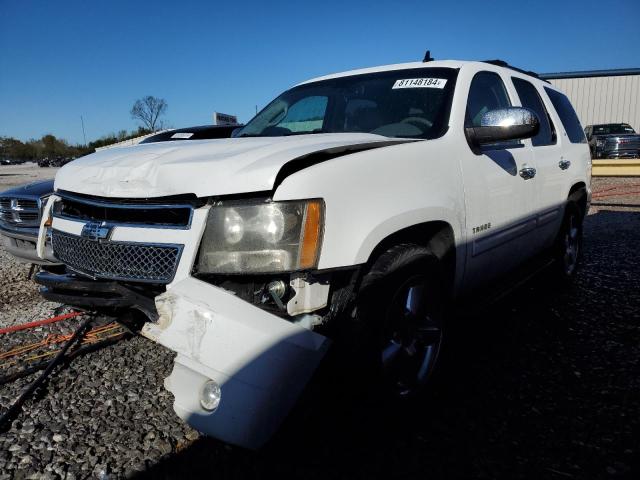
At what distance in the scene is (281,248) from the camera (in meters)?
1.63

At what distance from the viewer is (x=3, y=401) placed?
2525 millimetres

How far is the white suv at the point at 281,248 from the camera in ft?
5.07

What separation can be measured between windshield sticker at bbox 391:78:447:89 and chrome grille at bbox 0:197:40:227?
3641 millimetres

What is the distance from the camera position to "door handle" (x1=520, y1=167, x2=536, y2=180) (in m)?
3.03

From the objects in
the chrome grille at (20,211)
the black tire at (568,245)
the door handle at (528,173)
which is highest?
the door handle at (528,173)

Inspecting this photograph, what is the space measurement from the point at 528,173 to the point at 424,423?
1.86m

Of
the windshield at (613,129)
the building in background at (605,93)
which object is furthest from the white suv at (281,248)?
the building in background at (605,93)

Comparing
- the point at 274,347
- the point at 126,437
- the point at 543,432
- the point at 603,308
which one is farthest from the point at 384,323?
the point at 603,308

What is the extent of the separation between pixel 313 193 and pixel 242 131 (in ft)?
6.82

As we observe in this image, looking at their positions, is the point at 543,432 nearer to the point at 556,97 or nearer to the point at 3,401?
the point at 3,401

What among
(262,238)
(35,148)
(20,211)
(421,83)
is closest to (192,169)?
(262,238)

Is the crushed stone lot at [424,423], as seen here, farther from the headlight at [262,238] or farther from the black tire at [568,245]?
the black tire at [568,245]

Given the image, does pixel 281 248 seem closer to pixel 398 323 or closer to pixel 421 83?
pixel 398 323

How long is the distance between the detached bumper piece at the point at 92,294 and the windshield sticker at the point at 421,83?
6.68ft
